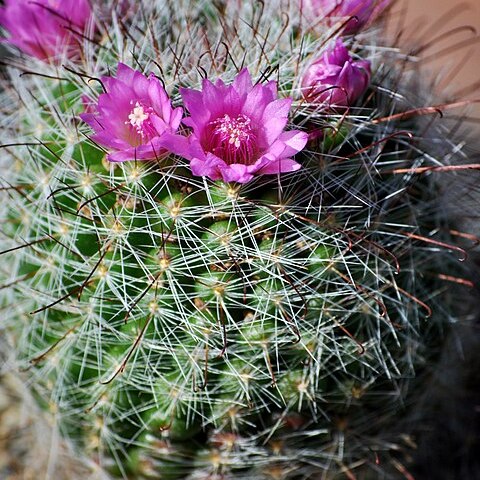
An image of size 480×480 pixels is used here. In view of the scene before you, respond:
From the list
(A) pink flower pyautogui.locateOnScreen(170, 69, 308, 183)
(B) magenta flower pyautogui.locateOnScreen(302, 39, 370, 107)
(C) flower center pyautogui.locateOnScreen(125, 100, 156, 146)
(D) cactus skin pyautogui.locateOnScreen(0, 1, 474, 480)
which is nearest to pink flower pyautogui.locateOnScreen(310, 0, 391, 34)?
(D) cactus skin pyautogui.locateOnScreen(0, 1, 474, 480)

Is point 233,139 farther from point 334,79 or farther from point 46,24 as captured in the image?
point 46,24

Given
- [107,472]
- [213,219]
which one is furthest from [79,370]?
[213,219]

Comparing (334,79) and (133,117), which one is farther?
(334,79)

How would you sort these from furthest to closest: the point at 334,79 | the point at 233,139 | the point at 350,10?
1. the point at 350,10
2. the point at 334,79
3. the point at 233,139

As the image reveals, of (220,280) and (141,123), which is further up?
(141,123)

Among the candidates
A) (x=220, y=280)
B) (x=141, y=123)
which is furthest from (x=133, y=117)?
(x=220, y=280)

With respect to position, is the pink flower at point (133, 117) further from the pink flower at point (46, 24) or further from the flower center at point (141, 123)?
the pink flower at point (46, 24)

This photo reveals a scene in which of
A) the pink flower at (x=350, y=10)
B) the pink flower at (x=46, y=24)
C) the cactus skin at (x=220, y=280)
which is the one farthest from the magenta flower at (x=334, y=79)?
the pink flower at (x=46, y=24)
